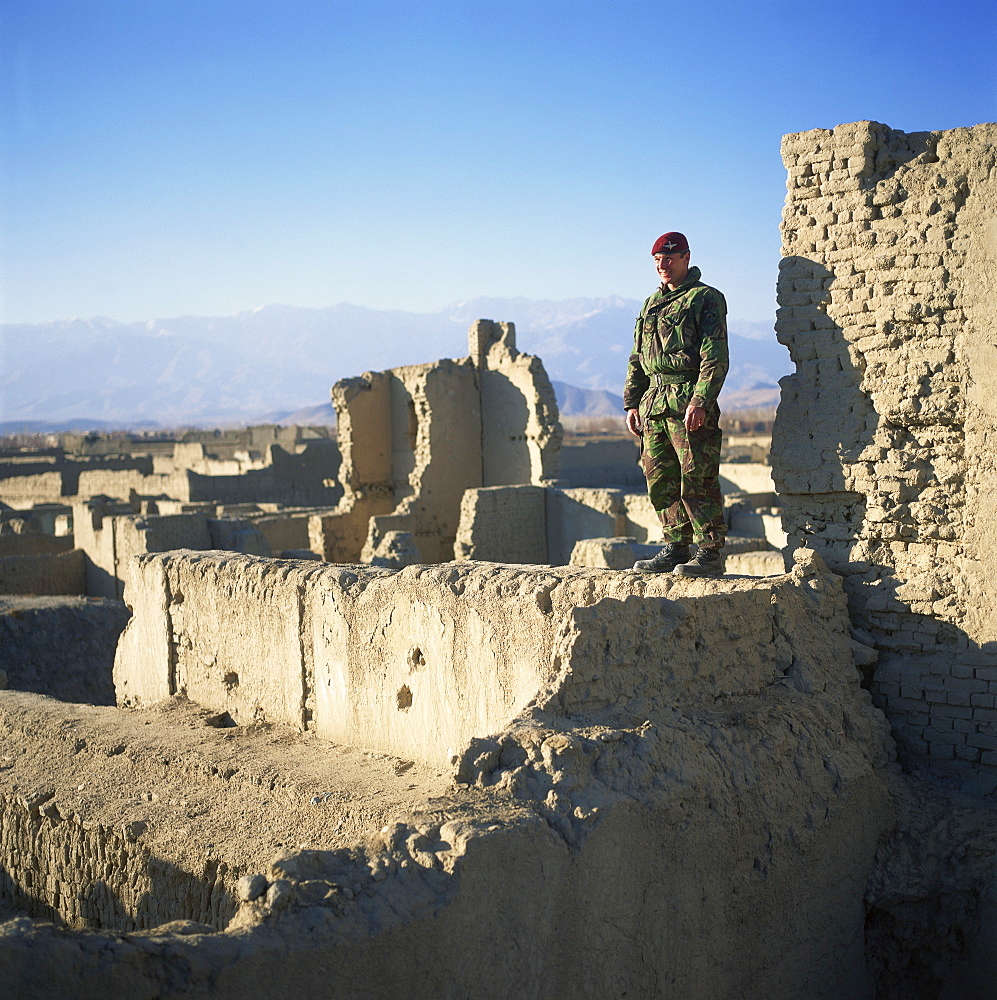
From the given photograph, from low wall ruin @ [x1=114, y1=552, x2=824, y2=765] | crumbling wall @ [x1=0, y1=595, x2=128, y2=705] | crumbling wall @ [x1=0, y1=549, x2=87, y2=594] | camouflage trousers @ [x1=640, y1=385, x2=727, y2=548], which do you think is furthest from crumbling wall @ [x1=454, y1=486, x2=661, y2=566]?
camouflage trousers @ [x1=640, y1=385, x2=727, y2=548]

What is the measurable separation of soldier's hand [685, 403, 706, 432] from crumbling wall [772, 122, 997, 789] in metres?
0.63

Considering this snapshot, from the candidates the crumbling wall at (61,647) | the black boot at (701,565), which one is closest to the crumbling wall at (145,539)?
the crumbling wall at (61,647)

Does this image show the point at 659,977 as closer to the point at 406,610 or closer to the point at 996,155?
the point at 406,610

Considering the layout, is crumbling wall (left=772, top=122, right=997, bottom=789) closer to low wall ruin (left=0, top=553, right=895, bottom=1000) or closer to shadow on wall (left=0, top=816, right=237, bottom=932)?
low wall ruin (left=0, top=553, right=895, bottom=1000)

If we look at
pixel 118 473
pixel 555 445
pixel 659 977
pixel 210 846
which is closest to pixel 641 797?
pixel 659 977

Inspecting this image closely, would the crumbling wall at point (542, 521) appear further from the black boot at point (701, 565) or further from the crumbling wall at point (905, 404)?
the black boot at point (701, 565)

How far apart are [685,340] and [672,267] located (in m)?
0.39

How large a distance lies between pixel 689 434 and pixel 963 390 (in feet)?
4.20

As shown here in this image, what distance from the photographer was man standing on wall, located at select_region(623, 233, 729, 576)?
200 inches

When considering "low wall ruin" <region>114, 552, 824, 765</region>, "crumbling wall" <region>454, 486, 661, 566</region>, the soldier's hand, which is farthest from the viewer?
"crumbling wall" <region>454, 486, 661, 566</region>

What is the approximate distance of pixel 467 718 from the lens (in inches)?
185

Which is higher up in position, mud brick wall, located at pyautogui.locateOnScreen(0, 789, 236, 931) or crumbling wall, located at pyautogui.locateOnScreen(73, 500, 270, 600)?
crumbling wall, located at pyautogui.locateOnScreen(73, 500, 270, 600)

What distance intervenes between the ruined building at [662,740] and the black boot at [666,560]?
0.87ft

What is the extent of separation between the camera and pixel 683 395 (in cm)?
523
